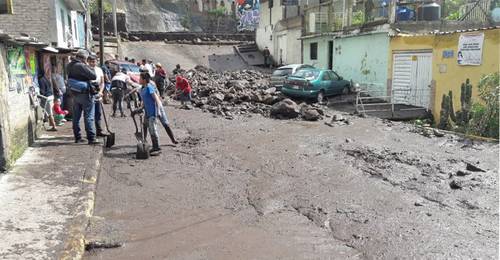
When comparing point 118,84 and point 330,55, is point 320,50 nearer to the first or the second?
point 330,55

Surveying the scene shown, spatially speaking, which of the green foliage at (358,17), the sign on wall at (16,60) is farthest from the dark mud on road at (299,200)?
the green foliage at (358,17)

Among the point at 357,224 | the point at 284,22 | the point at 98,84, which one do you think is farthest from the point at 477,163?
the point at 284,22

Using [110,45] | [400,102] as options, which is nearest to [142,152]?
[400,102]

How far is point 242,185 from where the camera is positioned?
293 inches

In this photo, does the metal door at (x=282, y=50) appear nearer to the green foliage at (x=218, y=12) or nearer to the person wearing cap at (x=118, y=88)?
the green foliage at (x=218, y=12)

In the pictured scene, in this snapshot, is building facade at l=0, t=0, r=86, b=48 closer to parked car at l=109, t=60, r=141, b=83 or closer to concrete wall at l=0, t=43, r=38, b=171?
parked car at l=109, t=60, r=141, b=83

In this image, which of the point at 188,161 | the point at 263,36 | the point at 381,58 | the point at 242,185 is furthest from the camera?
the point at 263,36

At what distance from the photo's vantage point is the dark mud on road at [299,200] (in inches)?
198

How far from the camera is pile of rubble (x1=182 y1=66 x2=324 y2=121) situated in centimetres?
1581

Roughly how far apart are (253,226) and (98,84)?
5.21 meters

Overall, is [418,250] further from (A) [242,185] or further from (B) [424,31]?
(B) [424,31]

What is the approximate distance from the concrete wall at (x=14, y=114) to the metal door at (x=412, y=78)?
1259 cm

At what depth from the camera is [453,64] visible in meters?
15.8

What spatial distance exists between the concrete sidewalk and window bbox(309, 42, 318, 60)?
73.2 feet
